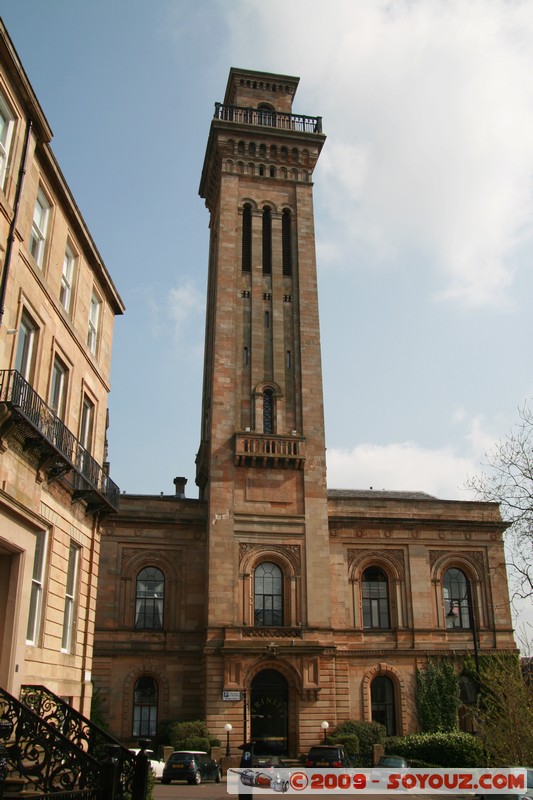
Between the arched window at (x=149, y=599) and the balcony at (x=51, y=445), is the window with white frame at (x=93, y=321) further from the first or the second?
the arched window at (x=149, y=599)

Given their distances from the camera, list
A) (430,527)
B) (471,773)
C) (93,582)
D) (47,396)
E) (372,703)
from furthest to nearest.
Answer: (430,527)
(372,703)
(471,773)
(93,582)
(47,396)

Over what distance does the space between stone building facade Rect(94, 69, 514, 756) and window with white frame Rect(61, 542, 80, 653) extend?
745 inches

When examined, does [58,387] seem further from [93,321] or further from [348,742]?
[348,742]

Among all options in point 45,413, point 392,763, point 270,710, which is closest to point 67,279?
point 45,413

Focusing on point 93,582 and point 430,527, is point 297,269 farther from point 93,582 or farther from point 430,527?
point 93,582

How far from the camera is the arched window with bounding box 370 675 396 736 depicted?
133 feet

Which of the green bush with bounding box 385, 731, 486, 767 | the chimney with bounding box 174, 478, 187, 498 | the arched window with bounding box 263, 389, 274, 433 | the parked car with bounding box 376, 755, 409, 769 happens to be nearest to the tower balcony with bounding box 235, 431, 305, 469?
the arched window with bounding box 263, 389, 274, 433

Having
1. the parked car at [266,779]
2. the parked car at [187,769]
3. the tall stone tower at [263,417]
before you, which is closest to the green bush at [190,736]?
the tall stone tower at [263,417]

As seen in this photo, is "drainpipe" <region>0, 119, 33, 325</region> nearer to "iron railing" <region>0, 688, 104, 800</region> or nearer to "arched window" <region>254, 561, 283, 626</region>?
"iron railing" <region>0, 688, 104, 800</region>

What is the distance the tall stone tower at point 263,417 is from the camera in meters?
37.9

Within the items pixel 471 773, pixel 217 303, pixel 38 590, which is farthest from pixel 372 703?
pixel 38 590

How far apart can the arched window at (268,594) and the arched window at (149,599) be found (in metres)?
5.32

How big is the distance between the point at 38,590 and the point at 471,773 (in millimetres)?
13994

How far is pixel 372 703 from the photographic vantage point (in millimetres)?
40812
